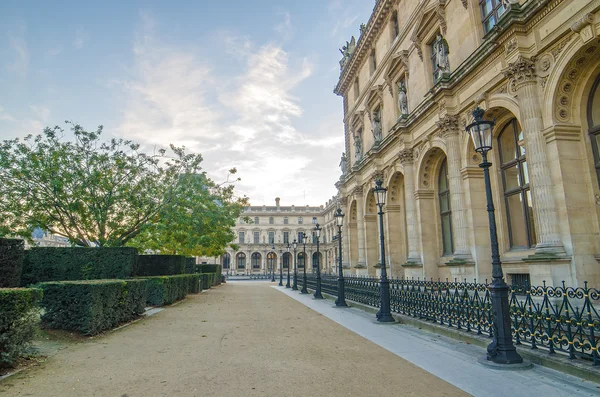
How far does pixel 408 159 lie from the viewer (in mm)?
19219

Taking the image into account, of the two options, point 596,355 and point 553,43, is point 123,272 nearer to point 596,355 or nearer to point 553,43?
point 596,355

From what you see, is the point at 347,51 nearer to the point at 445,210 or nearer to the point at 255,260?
the point at 445,210

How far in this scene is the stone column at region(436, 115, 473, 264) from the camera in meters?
14.5

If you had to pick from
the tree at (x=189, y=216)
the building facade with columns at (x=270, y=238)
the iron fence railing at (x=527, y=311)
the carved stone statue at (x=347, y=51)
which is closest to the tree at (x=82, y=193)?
the tree at (x=189, y=216)

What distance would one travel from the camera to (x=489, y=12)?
14.0 meters

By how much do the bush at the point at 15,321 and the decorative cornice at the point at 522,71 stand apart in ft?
43.6

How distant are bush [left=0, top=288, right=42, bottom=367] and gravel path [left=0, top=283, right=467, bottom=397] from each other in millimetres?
455

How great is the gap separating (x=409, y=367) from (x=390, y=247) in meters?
16.1

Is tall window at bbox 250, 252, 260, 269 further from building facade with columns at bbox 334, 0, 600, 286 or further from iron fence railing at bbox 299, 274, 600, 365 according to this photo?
iron fence railing at bbox 299, 274, 600, 365

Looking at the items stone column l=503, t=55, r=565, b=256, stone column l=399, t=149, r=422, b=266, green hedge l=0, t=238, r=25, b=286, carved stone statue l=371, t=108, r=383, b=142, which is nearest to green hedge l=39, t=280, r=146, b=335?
green hedge l=0, t=238, r=25, b=286

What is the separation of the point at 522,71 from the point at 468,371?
9.12 meters

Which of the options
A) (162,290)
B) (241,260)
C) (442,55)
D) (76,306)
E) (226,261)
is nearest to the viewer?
(76,306)

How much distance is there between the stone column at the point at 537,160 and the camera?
32.9 ft

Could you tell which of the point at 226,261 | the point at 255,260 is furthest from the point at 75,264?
the point at 226,261
